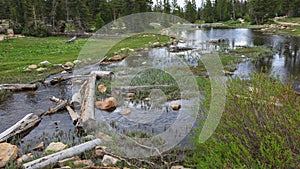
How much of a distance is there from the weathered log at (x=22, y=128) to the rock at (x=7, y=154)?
2.90 ft

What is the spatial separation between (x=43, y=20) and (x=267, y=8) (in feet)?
138

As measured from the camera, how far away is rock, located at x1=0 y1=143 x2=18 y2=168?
514 cm

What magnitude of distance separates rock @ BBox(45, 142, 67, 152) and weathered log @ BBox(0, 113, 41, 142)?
4.42ft

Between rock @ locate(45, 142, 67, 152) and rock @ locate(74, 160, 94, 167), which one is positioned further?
rock @ locate(45, 142, 67, 152)

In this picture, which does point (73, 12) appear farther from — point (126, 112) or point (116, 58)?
point (126, 112)

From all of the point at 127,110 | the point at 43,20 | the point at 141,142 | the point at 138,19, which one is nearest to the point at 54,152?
the point at 141,142

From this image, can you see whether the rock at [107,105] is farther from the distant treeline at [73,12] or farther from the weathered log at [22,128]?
the distant treeline at [73,12]

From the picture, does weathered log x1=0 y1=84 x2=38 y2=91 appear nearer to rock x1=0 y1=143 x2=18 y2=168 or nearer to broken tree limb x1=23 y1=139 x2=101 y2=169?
rock x1=0 y1=143 x2=18 y2=168

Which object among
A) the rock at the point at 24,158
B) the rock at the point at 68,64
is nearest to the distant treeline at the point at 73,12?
the rock at the point at 68,64

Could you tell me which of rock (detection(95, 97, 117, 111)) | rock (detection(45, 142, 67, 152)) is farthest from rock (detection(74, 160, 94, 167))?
rock (detection(95, 97, 117, 111))

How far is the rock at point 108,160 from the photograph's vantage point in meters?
5.12

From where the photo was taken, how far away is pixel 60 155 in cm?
534

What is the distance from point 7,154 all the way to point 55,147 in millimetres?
957

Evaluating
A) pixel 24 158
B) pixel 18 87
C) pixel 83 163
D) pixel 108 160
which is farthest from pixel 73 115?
pixel 18 87
